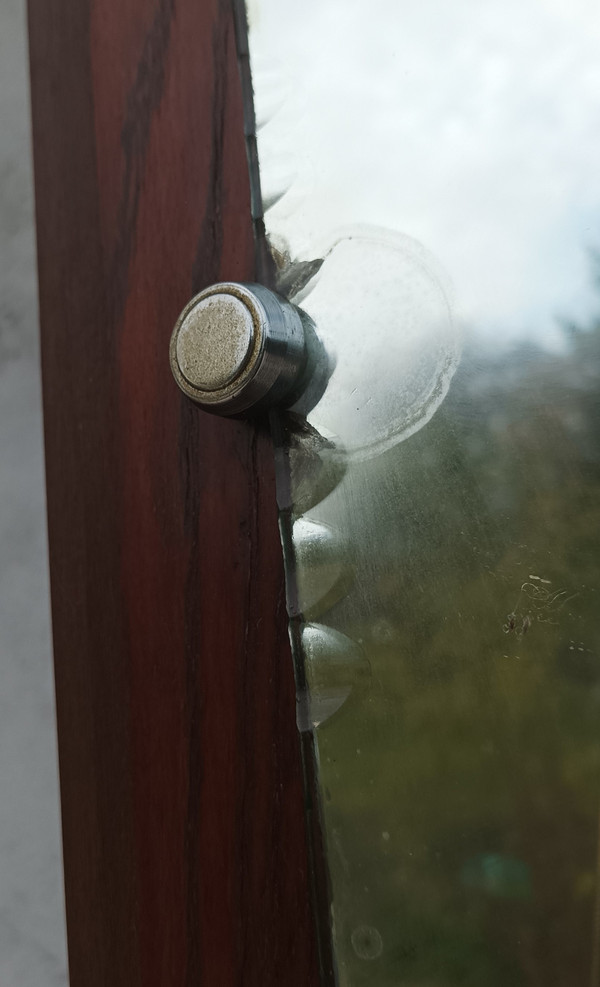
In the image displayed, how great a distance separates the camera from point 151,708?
0.98ft

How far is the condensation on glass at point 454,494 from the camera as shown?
0.22 metres

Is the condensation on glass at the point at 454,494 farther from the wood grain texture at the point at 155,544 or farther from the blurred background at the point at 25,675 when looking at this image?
the blurred background at the point at 25,675

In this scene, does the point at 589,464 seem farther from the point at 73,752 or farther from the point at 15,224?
the point at 15,224

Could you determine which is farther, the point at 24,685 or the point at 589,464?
the point at 24,685

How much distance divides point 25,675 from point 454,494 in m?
0.31

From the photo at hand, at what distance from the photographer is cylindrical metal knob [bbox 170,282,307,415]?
0.23 m

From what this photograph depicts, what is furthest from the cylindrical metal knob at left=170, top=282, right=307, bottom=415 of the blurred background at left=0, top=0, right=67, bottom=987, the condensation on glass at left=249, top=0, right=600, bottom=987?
the blurred background at left=0, top=0, right=67, bottom=987

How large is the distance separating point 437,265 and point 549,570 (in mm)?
96

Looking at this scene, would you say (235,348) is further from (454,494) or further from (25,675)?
(25,675)

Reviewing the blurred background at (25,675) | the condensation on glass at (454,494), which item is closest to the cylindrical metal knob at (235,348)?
the condensation on glass at (454,494)

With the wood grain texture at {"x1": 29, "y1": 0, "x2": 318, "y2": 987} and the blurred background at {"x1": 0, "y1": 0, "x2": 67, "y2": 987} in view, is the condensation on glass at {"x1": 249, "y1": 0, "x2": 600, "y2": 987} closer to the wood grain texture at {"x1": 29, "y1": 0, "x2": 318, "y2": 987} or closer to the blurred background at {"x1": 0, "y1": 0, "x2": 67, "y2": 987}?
the wood grain texture at {"x1": 29, "y1": 0, "x2": 318, "y2": 987}

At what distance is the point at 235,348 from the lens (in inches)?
9.2

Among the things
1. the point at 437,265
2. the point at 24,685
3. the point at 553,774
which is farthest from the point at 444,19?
the point at 24,685

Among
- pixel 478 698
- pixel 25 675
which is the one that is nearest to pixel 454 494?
pixel 478 698
